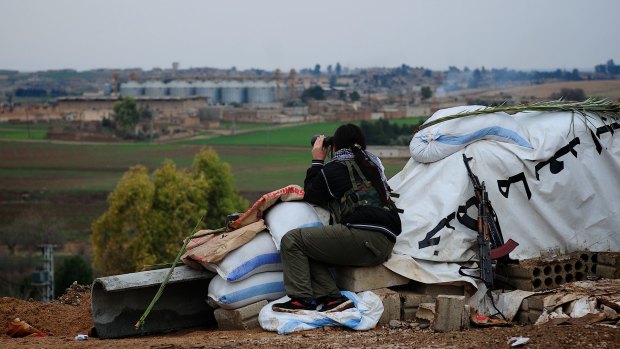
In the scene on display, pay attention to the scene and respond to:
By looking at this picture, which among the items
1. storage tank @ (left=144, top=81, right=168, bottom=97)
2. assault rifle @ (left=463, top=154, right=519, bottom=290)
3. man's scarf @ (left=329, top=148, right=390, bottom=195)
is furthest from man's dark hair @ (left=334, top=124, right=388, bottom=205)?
storage tank @ (left=144, top=81, right=168, bottom=97)

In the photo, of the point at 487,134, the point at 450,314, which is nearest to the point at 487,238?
the point at 487,134

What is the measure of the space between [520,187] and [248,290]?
94.6 inches

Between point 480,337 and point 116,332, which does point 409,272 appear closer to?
point 480,337

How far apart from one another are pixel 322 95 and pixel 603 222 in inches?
4775

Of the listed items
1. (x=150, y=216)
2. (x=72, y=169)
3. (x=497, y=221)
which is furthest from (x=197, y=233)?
(x=72, y=169)

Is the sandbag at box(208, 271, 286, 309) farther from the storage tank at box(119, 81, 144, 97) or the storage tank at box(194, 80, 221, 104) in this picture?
the storage tank at box(119, 81, 144, 97)

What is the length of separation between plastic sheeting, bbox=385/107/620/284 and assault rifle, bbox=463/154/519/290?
Answer: 0.30 feet

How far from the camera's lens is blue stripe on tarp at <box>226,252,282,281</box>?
793cm

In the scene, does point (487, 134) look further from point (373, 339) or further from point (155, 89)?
point (155, 89)

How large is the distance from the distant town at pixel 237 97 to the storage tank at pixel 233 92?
151mm

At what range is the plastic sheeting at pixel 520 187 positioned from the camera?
8367 millimetres

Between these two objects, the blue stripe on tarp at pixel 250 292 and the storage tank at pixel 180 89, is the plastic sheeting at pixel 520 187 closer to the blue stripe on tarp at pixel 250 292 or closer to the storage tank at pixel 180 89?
the blue stripe on tarp at pixel 250 292

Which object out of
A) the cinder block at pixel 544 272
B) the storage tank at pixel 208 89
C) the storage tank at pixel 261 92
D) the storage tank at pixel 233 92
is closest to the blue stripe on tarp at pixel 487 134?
the cinder block at pixel 544 272

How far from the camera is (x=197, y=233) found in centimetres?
884
